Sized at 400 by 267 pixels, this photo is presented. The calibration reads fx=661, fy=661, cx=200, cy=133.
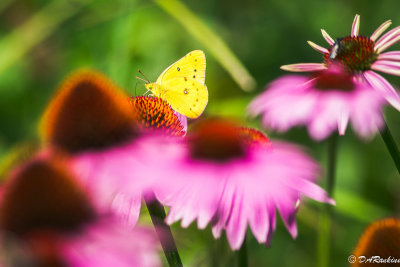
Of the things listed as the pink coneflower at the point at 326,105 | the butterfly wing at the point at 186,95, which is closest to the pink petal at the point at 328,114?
the pink coneflower at the point at 326,105

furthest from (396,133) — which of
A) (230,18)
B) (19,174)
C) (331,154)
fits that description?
(19,174)

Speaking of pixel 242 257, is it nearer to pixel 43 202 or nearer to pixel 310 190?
pixel 310 190

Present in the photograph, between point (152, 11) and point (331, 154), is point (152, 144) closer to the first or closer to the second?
point (331, 154)

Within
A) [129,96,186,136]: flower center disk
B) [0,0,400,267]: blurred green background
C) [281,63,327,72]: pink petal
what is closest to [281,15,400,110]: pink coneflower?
[281,63,327,72]: pink petal

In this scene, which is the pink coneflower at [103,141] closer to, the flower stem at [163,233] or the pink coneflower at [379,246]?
the flower stem at [163,233]

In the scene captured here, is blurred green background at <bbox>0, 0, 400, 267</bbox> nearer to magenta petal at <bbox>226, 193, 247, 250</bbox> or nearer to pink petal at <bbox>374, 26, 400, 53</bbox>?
pink petal at <bbox>374, 26, 400, 53</bbox>

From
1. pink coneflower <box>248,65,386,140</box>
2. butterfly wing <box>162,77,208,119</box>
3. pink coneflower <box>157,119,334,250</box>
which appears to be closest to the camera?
pink coneflower <box>157,119,334,250</box>
